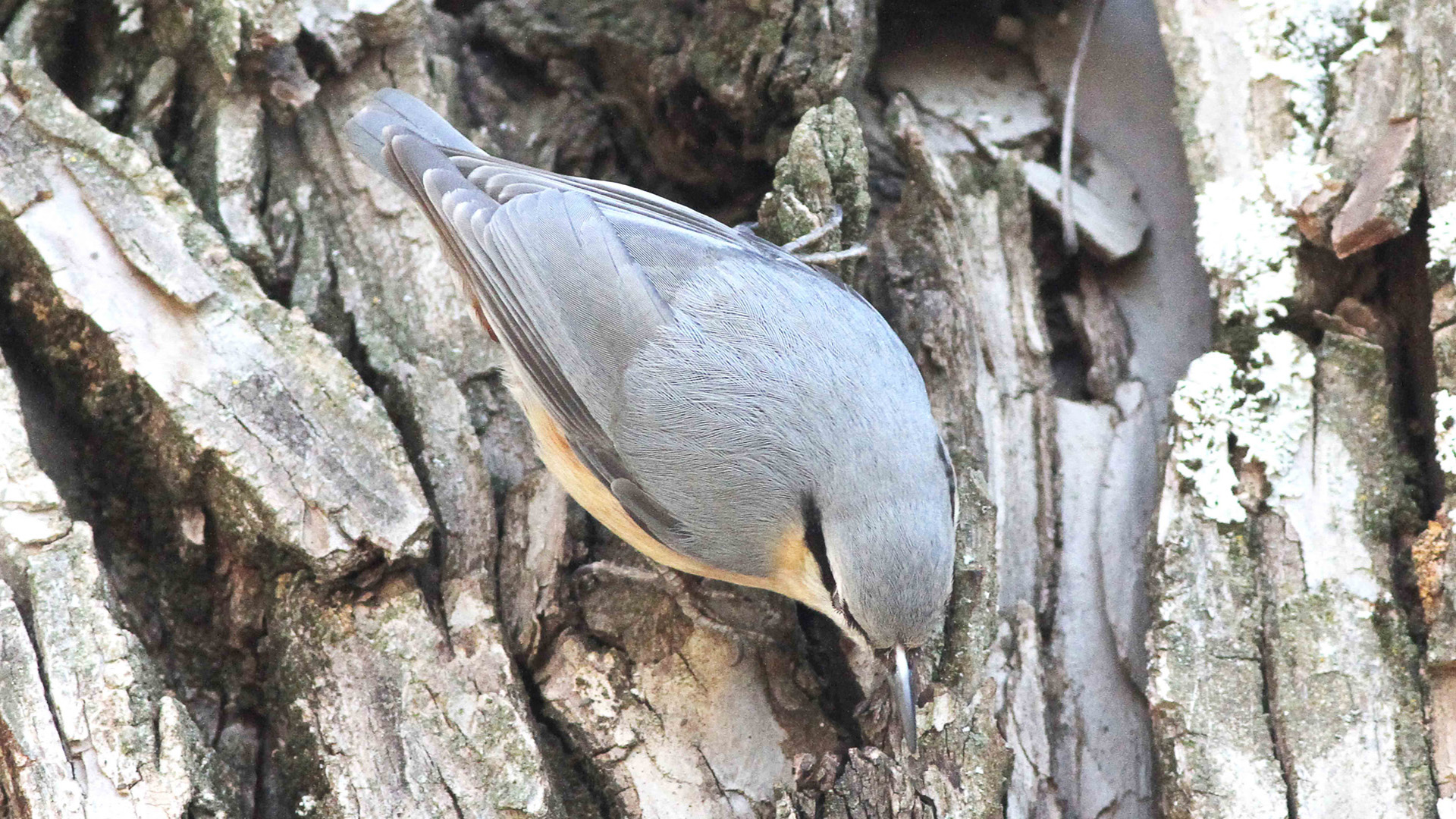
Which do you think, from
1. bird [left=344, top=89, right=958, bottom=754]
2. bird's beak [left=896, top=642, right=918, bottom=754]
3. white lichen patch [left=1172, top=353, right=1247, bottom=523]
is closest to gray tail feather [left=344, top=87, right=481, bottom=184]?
bird [left=344, top=89, right=958, bottom=754]

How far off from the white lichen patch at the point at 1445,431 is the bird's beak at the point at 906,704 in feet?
3.52

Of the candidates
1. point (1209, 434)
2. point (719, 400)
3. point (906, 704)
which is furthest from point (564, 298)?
point (1209, 434)

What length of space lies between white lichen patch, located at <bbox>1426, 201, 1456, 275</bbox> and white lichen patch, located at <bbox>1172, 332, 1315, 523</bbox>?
0.96 ft

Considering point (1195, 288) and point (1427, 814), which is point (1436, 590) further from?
point (1195, 288)

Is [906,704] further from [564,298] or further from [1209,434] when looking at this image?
[564,298]

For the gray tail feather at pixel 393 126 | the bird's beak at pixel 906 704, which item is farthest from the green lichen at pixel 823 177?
the bird's beak at pixel 906 704

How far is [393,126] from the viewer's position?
2.96 m

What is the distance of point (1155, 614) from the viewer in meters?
2.39

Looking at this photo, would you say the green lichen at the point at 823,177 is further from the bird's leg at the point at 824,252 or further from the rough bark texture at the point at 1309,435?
the rough bark texture at the point at 1309,435

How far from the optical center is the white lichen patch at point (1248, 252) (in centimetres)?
271

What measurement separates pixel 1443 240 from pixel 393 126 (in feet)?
7.43

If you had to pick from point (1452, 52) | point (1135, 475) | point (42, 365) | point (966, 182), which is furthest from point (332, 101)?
point (1452, 52)

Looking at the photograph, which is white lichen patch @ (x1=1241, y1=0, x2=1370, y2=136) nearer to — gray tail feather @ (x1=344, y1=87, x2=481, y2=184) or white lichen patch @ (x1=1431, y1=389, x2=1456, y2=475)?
white lichen patch @ (x1=1431, y1=389, x2=1456, y2=475)

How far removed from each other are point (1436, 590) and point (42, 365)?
2802mm
